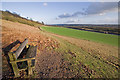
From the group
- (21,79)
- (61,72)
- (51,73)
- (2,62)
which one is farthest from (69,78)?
(2,62)

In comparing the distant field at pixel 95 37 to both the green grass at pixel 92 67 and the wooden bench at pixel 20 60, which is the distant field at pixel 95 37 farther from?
the wooden bench at pixel 20 60

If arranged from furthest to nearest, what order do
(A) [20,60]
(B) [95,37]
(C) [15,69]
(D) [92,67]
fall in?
(B) [95,37], (D) [92,67], (C) [15,69], (A) [20,60]

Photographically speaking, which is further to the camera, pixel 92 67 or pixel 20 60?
pixel 92 67

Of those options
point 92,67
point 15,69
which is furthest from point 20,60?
point 92,67

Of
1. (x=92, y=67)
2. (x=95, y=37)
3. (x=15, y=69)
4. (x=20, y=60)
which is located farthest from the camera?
(x=95, y=37)

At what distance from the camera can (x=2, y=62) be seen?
11.7 ft

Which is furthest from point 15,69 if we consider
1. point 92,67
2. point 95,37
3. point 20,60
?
point 95,37

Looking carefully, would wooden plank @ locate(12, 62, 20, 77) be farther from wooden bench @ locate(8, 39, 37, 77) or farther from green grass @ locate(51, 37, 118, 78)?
green grass @ locate(51, 37, 118, 78)

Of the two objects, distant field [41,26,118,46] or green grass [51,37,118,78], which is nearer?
green grass [51,37,118,78]

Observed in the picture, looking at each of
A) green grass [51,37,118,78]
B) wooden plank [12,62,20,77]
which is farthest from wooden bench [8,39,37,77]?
green grass [51,37,118,78]

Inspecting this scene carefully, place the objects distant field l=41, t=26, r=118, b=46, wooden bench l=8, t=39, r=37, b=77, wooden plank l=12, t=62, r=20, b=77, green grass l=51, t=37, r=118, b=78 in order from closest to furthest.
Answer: wooden bench l=8, t=39, r=37, b=77, wooden plank l=12, t=62, r=20, b=77, green grass l=51, t=37, r=118, b=78, distant field l=41, t=26, r=118, b=46

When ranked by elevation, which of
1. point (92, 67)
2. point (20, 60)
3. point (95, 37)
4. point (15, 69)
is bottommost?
point (92, 67)

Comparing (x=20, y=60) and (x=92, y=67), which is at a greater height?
(x=20, y=60)

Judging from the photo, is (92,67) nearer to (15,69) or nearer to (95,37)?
(15,69)
